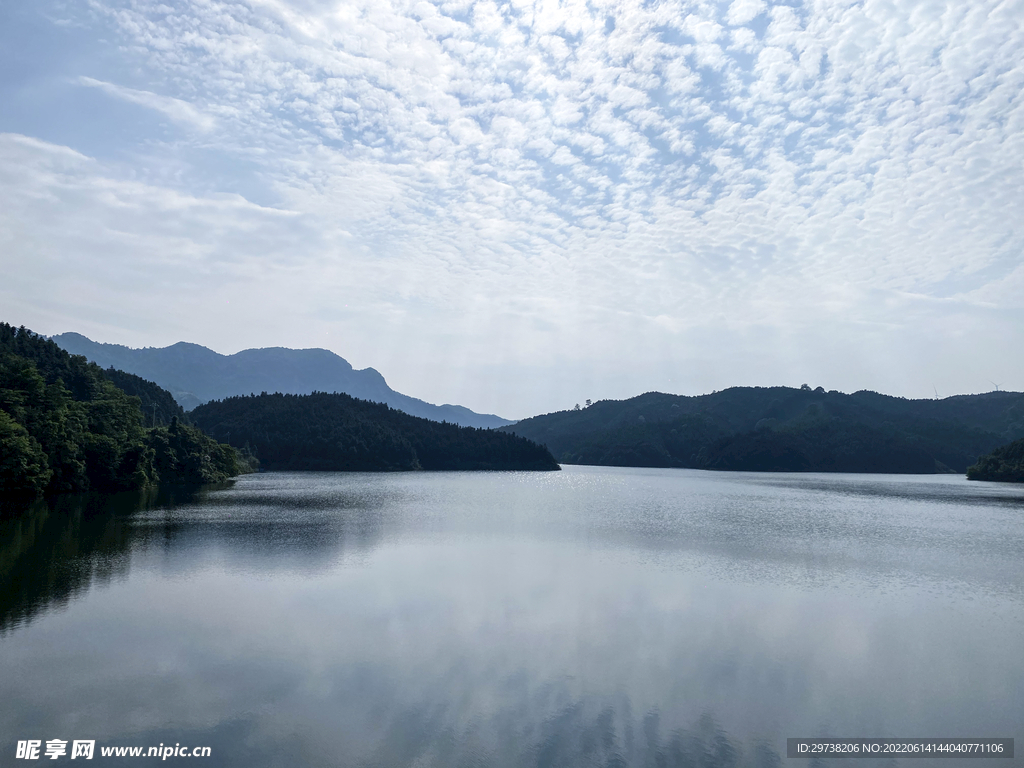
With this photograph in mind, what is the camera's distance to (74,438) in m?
63.2

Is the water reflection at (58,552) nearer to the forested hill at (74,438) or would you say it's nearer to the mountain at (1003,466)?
the forested hill at (74,438)

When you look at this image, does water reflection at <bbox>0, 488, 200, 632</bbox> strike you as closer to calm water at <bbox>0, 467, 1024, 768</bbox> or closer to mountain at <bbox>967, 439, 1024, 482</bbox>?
calm water at <bbox>0, 467, 1024, 768</bbox>

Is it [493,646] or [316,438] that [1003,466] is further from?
[316,438]

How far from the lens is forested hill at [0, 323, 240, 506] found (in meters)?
53.6

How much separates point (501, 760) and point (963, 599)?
77.5 feet

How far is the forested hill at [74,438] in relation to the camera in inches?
2111

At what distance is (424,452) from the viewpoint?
198875 millimetres

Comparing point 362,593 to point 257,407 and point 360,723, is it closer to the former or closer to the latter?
point 360,723


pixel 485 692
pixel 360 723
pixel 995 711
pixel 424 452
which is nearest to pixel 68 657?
pixel 360 723

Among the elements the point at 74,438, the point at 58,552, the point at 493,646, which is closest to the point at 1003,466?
the point at 493,646

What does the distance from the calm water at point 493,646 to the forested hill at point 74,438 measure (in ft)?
60.9

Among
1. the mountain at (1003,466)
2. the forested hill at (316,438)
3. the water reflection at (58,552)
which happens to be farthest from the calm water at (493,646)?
the forested hill at (316,438)

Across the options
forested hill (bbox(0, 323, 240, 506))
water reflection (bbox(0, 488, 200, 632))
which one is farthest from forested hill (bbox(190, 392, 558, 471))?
water reflection (bbox(0, 488, 200, 632))

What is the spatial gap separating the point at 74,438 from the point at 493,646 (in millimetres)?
62830
